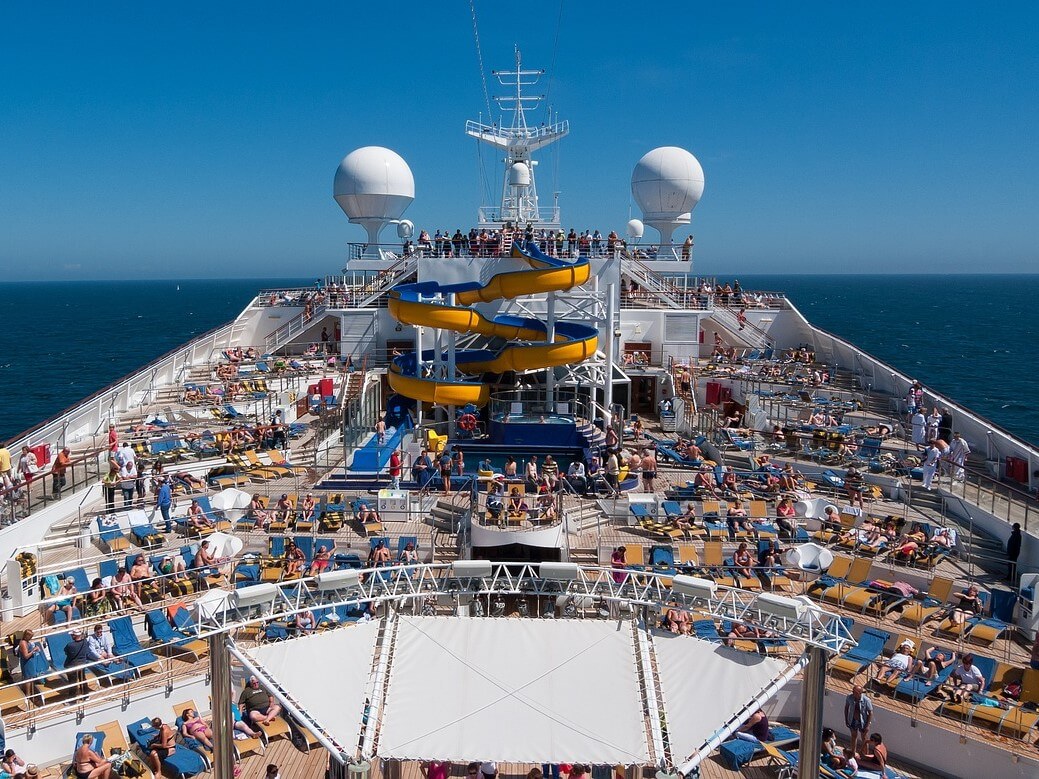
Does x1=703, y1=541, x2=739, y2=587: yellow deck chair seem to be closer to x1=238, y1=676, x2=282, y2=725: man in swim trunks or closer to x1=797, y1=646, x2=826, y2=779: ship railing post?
x1=797, y1=646, x2=826, y2=779: ship railing post

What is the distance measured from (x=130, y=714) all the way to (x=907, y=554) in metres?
12.1

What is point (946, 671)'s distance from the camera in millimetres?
10602

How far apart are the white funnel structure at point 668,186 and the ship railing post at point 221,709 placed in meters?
30.7

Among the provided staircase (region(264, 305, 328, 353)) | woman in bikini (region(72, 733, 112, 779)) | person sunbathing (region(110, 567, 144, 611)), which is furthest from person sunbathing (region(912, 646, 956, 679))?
staircase (region(264, 305, 328, 353))

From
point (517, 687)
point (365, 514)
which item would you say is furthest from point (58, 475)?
point (517, 687)

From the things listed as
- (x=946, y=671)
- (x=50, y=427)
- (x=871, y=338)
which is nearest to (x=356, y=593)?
(x=946, y=671)

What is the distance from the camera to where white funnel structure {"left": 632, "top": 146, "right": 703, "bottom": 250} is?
115ft

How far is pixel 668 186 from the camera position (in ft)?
115

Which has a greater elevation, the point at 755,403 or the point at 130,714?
the point at 755,403

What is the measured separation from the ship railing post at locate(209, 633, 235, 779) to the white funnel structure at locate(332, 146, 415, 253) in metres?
27.0

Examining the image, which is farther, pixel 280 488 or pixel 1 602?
pixel 280 488

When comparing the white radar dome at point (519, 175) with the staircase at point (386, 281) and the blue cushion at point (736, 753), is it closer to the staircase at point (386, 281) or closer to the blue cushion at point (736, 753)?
the staircase at point (386, 281)

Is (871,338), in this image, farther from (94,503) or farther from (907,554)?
(94,503)

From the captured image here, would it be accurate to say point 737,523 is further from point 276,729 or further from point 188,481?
point 188,481
